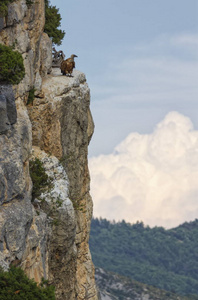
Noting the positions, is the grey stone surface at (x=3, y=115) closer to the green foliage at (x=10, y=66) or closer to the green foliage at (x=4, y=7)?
the green foliage at (x=10, y=66)

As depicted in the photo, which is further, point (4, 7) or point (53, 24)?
point (53, 24)

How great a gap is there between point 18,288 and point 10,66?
489 inches

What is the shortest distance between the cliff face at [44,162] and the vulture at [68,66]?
61 cm

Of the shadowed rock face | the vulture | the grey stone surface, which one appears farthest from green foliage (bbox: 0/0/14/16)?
the vulture

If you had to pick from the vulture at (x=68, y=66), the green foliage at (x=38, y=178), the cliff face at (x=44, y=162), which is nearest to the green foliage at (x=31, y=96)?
the cliff face at (x=44, y=162)

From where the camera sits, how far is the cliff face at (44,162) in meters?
33.7

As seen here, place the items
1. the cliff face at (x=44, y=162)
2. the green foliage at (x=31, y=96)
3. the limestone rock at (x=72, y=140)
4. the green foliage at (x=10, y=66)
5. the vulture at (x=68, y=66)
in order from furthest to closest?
the vulture at (x=68, y=66) < the limestone rock at (x=72, y=140) < the green foliage at (x=31, y=96) < the green foliage at (x=10, y=66) < the cliff face at (x=44, y=162)

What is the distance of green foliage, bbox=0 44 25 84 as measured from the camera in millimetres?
34594

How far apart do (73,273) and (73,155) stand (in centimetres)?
887

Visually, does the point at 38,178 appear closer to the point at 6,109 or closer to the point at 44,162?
the point at 44,162

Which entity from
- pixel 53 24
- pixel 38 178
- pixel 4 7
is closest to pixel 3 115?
pixel 4 7

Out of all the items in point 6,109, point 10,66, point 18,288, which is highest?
point 10,66

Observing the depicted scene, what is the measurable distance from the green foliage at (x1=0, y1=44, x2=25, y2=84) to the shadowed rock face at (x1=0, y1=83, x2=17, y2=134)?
0.67m

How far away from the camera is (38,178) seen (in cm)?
4012
